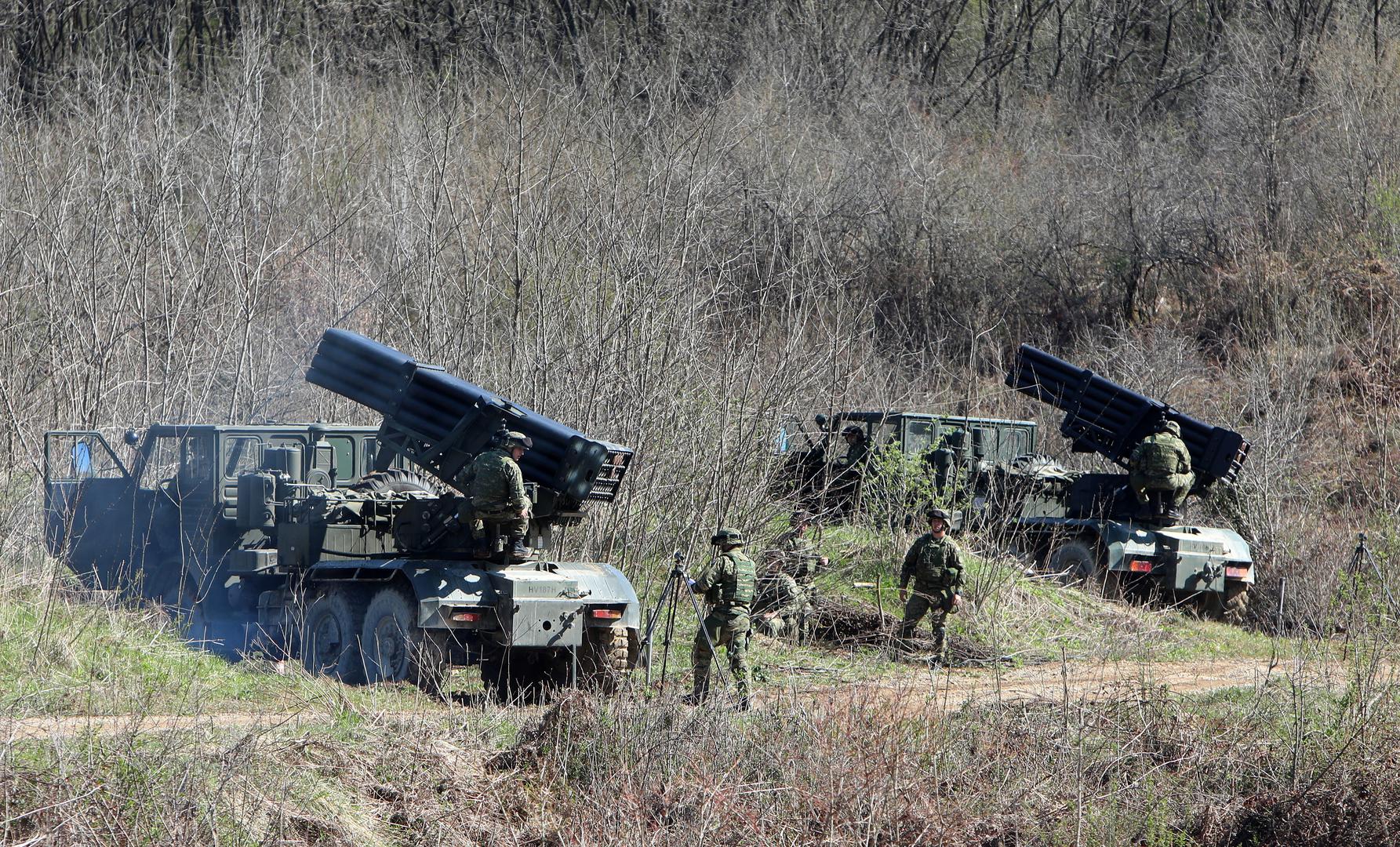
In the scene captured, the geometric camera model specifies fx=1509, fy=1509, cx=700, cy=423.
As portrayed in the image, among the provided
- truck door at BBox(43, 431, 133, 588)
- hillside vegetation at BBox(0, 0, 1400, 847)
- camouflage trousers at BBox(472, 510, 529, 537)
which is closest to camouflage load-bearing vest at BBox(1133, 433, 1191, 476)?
hillside vegetation at BBox(0, 0, 1400, 847)

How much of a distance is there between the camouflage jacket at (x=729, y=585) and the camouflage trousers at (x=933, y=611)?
2336 mm

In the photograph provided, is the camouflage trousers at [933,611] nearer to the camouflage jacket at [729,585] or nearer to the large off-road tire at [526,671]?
the camouflage jacket at [729,585]

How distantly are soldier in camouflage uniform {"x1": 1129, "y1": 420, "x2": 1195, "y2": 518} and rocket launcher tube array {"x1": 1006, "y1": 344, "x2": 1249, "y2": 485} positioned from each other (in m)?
0.46

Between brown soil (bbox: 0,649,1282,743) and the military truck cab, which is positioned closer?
brown soil (bbox: 0,649,1282,743)

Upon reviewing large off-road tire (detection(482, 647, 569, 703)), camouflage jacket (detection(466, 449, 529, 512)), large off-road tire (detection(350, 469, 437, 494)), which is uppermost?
camouflage jacket (detection(466, 449, 529, 512))

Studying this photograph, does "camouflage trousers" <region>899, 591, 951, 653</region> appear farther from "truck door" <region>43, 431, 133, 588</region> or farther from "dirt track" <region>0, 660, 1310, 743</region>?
"truck door" <region>43, 431, 133, 588</region>

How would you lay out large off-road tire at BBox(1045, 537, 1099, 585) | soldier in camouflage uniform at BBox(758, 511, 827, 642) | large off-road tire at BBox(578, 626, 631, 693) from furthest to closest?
1. large off-road tire at BBox(1045, 537, 1099, 585)
2. soldier in camouflage uniform at BBox(758, 511, 827, 642)
3. large off-road tire at BBox(578, 626, 631, 693)

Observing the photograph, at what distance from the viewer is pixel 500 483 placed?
9758 millimetres

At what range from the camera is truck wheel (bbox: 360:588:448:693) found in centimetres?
970

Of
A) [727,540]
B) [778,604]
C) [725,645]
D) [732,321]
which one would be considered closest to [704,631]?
[725,645]

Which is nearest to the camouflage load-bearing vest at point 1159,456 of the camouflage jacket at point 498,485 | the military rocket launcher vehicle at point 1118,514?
the military rocket launcher vehicle at point 1118,514

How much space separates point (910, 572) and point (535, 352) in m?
4.34

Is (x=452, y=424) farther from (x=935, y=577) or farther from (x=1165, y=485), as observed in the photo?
(x=1165, y=485)

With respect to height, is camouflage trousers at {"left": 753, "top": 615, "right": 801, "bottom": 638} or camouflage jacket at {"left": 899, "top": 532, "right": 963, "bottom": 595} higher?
camouflage jacket at {"left": 899, "top": 532, "right": 963, "bottom": 595}
